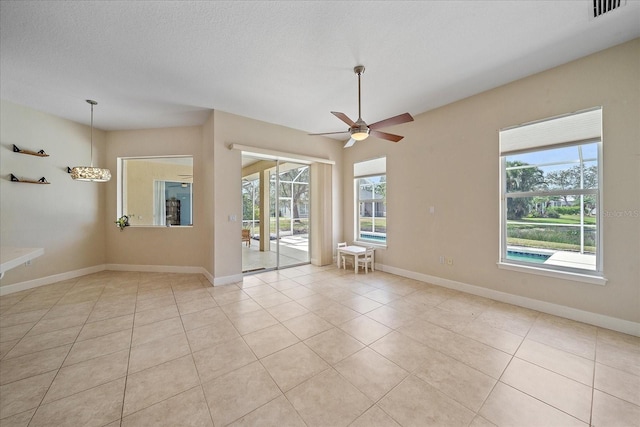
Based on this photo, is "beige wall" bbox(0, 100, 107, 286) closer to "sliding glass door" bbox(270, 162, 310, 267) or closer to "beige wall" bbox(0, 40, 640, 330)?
"beige wall" bbox(0, 40, 640, 330)

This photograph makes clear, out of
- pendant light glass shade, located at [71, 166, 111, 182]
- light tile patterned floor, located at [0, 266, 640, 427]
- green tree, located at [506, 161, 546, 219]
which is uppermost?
pendant light glass shade, located at [71, 166, 111, 182]

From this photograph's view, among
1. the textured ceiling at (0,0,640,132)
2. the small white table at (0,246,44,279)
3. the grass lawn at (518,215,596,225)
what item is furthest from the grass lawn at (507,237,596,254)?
the small white table at (0,246,44,279)

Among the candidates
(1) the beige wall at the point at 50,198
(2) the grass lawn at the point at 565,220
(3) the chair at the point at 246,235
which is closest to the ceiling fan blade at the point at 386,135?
(2) the grass lawn at the point at 565,220

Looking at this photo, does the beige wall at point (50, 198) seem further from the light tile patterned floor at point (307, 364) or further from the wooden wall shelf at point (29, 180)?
the light tile patterned floor at point (307, 364)

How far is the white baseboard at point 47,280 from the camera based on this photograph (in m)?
3.71

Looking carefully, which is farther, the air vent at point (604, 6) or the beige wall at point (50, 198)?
the beige wall at point (50, 198)

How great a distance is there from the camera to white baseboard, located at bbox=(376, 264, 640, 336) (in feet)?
8.11

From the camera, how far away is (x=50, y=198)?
13.8 ft

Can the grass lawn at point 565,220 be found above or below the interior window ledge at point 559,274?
above

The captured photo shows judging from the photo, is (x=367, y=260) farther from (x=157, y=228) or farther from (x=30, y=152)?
(x=30, y=152)

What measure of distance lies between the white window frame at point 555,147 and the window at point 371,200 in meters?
2.08

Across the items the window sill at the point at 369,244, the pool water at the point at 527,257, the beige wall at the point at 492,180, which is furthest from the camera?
the window sill at the point at 369,244

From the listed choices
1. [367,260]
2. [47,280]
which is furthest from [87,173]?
[367,260]

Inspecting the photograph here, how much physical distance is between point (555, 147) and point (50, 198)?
814 centimetres
